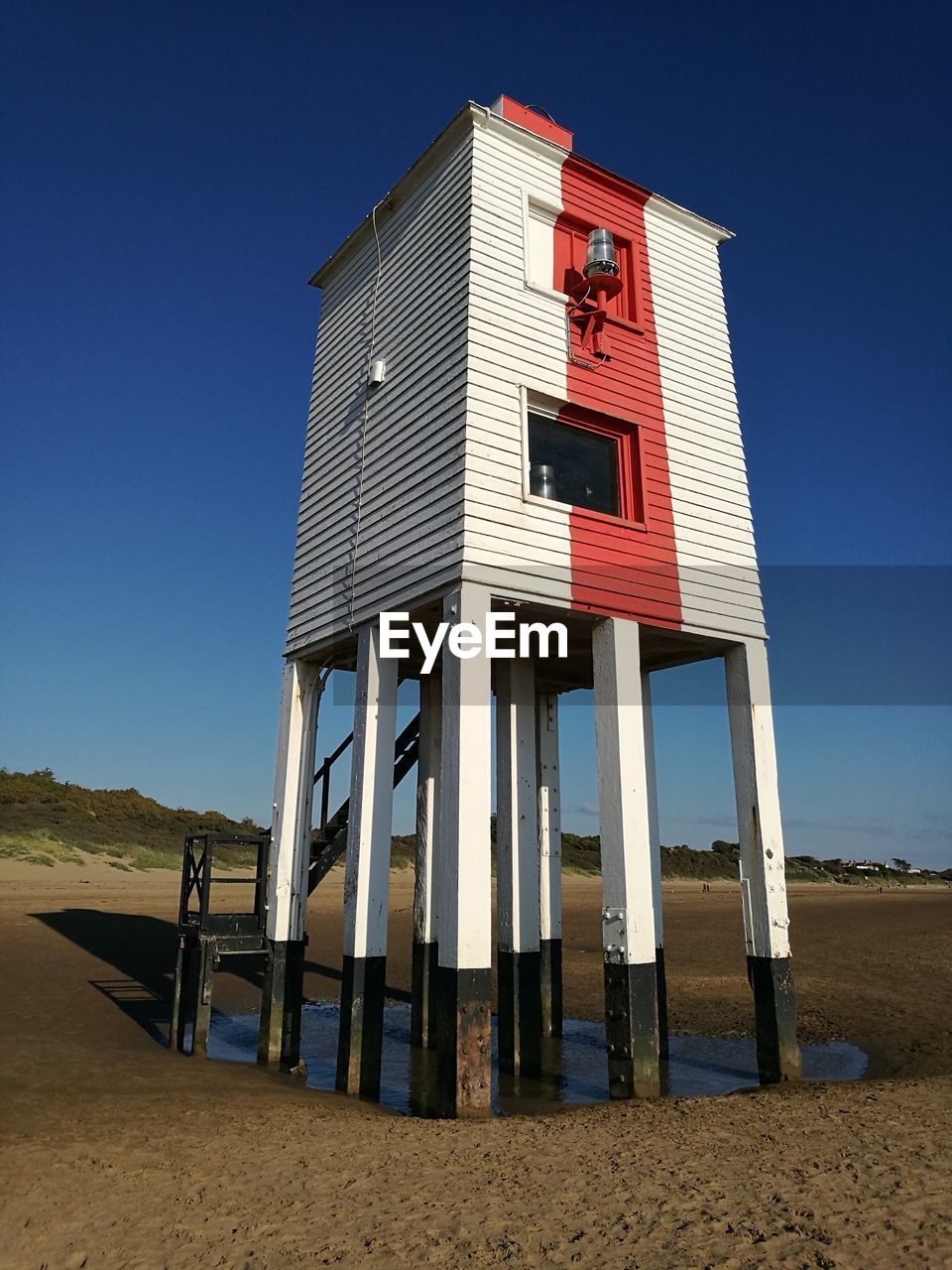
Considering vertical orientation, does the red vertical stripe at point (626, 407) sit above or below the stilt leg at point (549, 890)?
above

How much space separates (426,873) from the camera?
12164 millimetres

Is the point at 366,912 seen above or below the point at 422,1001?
above

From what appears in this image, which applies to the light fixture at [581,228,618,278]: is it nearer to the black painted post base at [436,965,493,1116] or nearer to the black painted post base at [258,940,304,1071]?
the black painted post base at [436,965,493,1116]

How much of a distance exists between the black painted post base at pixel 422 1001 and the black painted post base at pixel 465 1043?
4.14 metres

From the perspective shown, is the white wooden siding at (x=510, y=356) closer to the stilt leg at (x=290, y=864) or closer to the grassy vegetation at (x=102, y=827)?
the stilt leg at (x=290, y=864)

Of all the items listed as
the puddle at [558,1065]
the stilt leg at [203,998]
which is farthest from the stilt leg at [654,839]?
the stilt leg at [203,998]

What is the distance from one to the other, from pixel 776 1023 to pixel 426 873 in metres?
4.82

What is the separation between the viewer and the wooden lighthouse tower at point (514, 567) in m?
8.80

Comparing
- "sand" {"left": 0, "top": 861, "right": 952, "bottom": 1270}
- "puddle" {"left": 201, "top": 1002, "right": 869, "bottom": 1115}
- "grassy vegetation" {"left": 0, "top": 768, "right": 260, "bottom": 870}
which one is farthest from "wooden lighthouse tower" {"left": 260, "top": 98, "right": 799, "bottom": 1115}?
"grassy vegetation" {"left": 0, "top": 768, "right": 260, "bottom": 870}

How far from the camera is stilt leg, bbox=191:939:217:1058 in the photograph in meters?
10.5

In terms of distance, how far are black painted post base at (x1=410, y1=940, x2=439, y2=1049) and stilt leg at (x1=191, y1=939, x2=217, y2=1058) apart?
9.24ft

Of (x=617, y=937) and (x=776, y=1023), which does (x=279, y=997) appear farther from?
(x=776, y=1023)

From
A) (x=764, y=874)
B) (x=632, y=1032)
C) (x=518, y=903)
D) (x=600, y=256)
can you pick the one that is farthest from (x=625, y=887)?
(x=600, y=256)

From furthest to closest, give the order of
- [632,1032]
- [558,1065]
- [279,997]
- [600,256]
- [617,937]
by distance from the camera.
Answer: [558,1065] → [279,997] → [600,256] → [617,937] → [632,1032]
